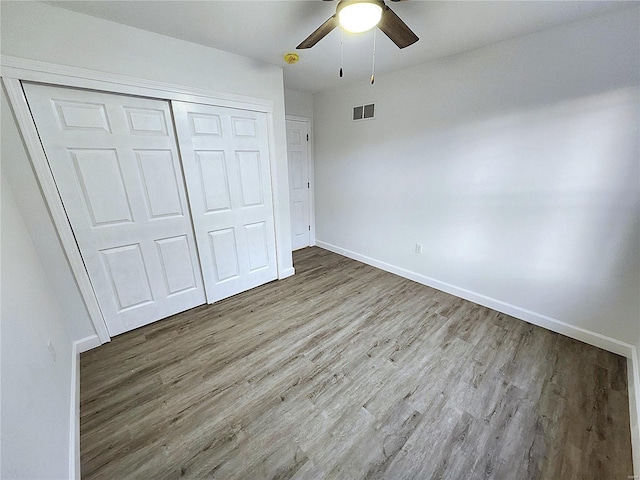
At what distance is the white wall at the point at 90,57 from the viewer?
151 centimetres

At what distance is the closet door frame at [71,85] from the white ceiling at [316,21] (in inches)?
14.8

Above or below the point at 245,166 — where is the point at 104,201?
below

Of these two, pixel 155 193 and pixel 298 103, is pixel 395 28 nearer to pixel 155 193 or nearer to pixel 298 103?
pixel 155 193

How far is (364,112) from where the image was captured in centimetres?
315

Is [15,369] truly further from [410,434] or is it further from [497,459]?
[497,459]

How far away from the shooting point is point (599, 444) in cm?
132

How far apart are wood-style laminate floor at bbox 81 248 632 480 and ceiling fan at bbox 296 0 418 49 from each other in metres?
2.21

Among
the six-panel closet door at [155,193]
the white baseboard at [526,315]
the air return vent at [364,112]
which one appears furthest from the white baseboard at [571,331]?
the six-panel closet door at [155,193]

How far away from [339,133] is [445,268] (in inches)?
92.0

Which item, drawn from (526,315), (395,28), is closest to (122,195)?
(395,28)

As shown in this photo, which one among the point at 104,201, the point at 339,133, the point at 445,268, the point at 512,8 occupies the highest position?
the point at 512,8

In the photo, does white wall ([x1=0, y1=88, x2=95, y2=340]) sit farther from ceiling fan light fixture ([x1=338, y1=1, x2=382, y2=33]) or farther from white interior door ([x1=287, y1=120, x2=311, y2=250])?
white interior door ([x1=287, y1=120, x2=311, y2=250])

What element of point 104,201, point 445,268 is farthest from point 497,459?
point 104,201

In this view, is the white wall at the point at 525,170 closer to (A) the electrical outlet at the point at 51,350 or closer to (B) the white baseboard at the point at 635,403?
(B) the white baseboard at the point at 635,403
